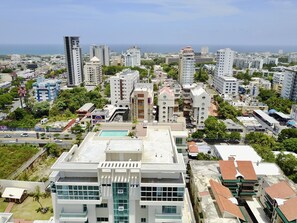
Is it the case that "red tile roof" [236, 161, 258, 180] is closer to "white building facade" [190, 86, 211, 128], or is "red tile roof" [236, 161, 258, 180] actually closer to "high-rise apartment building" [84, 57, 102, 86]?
"white building facade" [190, 86, 211, 128]

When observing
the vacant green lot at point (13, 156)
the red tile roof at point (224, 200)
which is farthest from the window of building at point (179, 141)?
the vacant green lot at point (13, 156)

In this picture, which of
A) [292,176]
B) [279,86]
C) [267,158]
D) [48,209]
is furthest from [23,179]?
[279,86]

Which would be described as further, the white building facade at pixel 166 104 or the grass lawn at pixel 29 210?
the white building facade at pixel 166 104

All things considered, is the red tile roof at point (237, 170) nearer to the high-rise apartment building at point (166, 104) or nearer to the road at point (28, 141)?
the high-rise apartment building at point (166, 104)

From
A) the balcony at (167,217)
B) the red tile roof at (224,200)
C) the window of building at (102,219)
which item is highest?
the balcony at (167,217)

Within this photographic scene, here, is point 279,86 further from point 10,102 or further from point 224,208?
point 10,102
